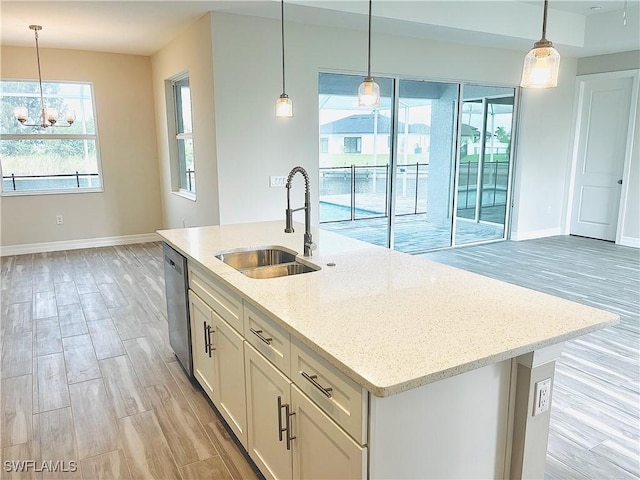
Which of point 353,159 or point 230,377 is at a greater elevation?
point 353,159

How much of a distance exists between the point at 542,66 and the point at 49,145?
6507 millimetres

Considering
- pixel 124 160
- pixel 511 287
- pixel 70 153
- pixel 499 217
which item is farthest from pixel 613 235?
pixel 70 153

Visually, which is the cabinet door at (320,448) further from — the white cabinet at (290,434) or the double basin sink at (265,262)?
the double basin sink at (265,262)

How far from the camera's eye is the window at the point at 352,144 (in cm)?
565

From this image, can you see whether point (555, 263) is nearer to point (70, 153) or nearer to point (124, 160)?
point (124, 160)

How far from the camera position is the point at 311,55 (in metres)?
4.95

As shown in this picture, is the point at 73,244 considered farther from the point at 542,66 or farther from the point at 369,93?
the point at 542,66

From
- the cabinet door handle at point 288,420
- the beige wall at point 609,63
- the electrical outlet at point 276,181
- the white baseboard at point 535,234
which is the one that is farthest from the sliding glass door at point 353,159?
the cabinet door handle at point 288,420

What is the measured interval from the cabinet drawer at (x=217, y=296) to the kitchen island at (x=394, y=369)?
0.02 m

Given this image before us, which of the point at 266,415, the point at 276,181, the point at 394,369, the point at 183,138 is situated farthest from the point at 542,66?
the point at 183,138

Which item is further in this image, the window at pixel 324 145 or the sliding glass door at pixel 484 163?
the sliding glass door at pixel 484 163

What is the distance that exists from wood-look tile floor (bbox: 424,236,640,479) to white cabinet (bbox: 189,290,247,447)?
57.0 inches

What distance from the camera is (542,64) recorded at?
1798mm

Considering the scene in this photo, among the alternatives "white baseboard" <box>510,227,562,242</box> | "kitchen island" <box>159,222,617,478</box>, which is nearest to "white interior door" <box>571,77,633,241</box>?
"white baseboard" <box>510,227,562,242</box>
